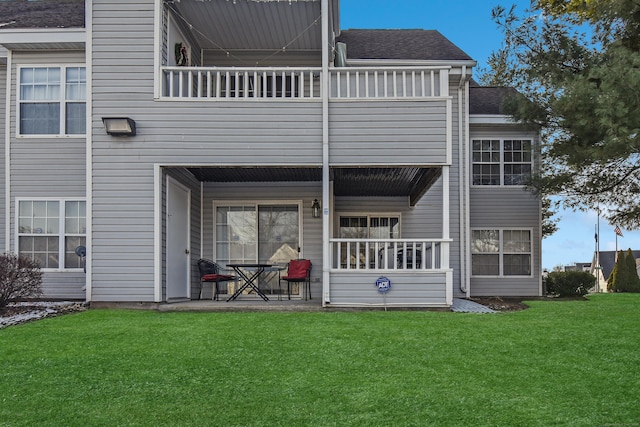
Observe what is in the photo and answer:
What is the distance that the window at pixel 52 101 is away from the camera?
38.3ft

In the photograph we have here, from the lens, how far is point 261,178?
12.5 metres

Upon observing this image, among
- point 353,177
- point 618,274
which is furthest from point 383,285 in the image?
point 618,274

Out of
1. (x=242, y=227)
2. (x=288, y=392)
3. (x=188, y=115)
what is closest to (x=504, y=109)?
(x=242, y=227)

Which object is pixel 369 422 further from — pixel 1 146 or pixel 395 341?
pixel 1 146

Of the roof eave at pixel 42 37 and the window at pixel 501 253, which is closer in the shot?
the roof eave at pixel 42 37

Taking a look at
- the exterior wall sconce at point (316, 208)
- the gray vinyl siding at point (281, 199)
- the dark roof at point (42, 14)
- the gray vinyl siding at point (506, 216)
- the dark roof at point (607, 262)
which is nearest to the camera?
the dark roof at point (42, 14)

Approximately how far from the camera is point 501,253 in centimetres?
1466

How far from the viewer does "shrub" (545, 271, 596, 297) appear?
16141mm

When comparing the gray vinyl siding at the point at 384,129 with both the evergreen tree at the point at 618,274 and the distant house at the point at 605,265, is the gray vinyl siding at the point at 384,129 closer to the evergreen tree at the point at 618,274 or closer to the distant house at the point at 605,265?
the evergreen tree at the point at 618,274

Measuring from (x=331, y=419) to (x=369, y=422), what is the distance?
28 cm

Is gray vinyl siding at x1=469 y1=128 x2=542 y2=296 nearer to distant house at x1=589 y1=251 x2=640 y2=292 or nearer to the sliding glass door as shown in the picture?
the sliding glass door

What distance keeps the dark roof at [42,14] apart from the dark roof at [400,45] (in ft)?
18.9

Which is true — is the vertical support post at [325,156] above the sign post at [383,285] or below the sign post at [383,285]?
above

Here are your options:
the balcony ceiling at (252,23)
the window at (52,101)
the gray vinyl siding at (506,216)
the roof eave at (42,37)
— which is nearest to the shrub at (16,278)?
the window at (52,101)
